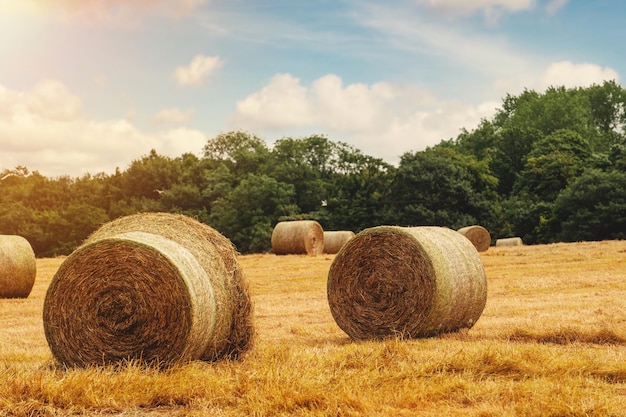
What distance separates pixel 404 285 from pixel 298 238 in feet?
73.2

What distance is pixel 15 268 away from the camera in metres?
18.4

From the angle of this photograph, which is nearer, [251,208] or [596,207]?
[596,207]

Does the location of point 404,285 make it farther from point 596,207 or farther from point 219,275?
point 596,207

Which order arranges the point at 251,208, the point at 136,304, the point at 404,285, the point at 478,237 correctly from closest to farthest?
the point at 136,304
the point at 404,285
the point at 478,237
the point at 251,208

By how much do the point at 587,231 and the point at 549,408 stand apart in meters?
39.8

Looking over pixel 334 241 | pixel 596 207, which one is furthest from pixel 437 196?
pixel 334 241

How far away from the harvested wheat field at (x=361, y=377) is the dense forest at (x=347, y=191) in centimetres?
3450

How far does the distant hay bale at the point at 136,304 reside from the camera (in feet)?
27.0

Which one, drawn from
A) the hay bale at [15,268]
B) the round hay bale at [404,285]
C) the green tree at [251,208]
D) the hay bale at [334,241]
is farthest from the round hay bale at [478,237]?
the round hay bale at [404,285]

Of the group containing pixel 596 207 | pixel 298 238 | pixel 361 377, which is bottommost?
pixel 361 377

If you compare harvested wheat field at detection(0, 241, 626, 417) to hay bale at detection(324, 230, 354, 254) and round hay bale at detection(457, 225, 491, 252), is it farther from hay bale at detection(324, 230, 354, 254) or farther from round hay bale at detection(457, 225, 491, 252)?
hay bale at detection(324, 230, 354, 254)

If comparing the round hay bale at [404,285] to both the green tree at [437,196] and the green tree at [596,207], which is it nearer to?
the green tree at [596,207]

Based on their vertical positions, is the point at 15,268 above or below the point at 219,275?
below

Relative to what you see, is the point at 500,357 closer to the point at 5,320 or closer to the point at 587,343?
the point at 587,343
